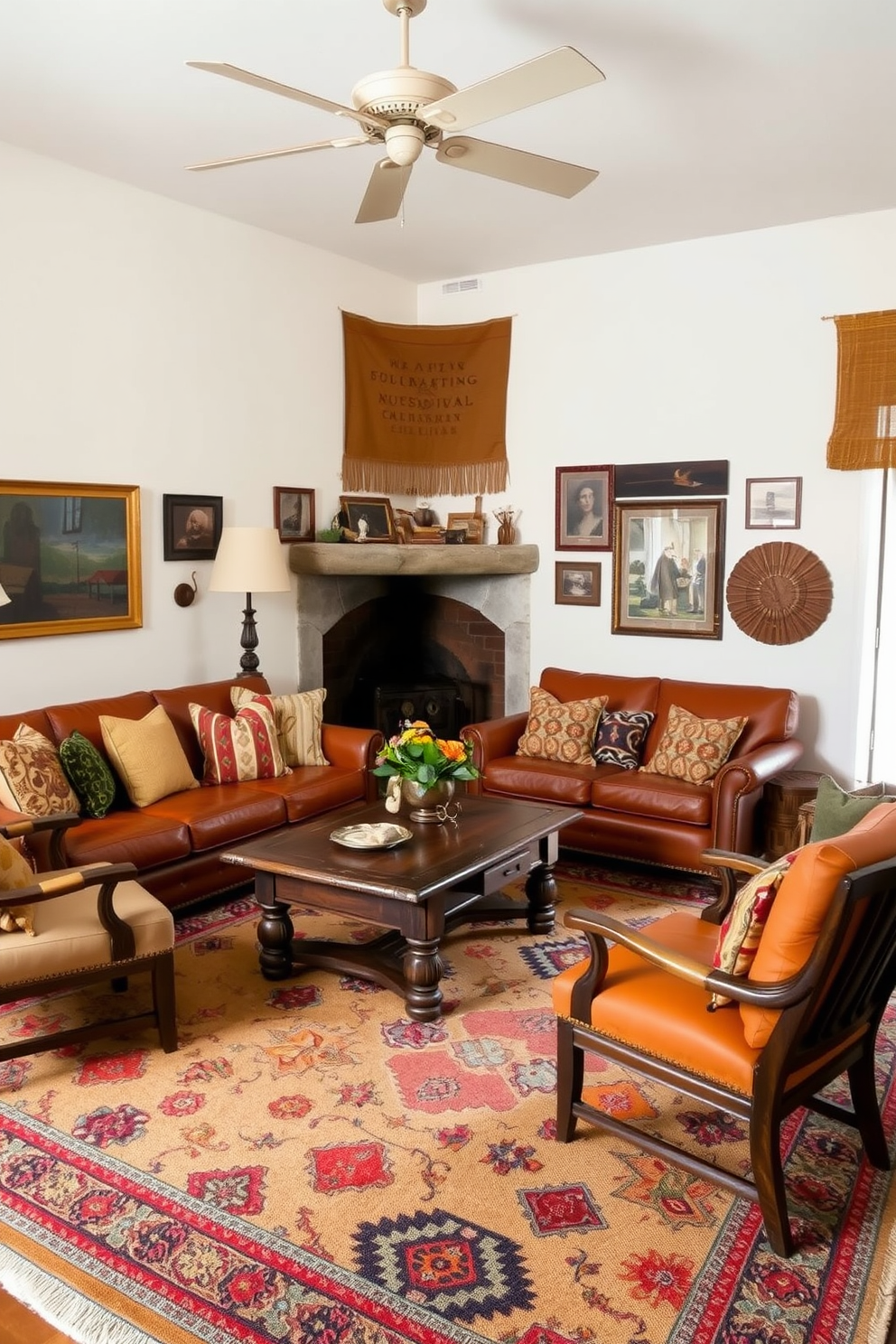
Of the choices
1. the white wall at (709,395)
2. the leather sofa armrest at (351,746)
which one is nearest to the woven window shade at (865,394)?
the white wall at (709,395)

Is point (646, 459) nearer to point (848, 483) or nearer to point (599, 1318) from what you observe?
point (848, 483)

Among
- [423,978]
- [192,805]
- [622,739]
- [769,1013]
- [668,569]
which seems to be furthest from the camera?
[668,569]

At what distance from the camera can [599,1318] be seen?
7.13 ft

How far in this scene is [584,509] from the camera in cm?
637

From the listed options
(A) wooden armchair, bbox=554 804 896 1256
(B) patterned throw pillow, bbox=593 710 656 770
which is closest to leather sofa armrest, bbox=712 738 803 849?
(B) patterned throw pillow, bbox=593 710 656 770

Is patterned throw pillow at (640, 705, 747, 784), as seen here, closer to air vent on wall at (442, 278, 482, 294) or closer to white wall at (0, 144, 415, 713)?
white wall at (0, 144, 415, 713)

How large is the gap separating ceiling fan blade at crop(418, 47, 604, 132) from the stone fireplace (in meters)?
3.37

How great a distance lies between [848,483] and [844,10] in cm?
264

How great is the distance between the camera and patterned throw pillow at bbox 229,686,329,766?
→ 17.7 feet

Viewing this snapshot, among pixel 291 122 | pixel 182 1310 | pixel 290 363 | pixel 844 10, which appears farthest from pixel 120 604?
pixel 844 10

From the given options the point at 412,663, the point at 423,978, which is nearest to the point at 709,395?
the point at 412,663

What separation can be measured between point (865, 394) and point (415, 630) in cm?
334

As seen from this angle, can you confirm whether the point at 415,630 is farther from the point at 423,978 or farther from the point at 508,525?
the point at 423,978

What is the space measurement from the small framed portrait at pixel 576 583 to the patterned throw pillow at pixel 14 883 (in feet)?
13.0
